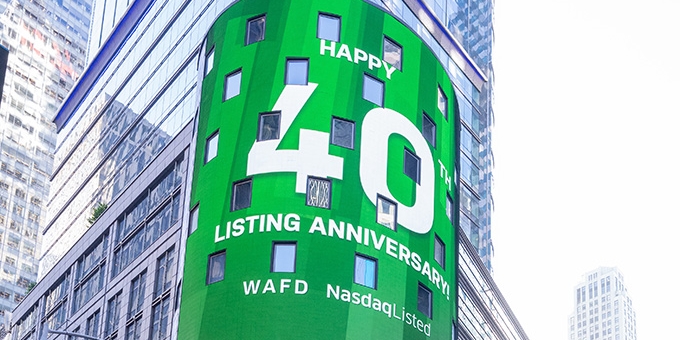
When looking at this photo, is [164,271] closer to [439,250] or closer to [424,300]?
[439,250]

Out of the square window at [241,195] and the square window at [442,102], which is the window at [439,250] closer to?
the square window at [442,102]

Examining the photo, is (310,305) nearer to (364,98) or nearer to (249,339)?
(249,339)

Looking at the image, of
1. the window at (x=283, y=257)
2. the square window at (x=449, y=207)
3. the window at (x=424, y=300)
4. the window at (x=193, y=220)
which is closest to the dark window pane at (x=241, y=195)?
the window at (x=193, y=220)

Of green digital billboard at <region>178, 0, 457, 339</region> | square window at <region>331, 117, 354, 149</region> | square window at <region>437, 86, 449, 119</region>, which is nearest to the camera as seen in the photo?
green digital billboard at <region>178, 0, 457, 339</region>

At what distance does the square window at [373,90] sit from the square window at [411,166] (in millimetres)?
3263

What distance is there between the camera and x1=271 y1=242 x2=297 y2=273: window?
6134cm

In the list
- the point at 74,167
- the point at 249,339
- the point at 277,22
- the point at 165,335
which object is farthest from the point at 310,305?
the point at 74,167

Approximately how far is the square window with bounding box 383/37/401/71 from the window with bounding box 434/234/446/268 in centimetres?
1039

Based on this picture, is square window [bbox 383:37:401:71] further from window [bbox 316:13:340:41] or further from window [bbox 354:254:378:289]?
window [bbox 354:254:378:289]

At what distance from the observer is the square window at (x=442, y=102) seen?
73562 millimetres

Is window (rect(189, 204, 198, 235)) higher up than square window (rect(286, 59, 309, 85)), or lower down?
lower down

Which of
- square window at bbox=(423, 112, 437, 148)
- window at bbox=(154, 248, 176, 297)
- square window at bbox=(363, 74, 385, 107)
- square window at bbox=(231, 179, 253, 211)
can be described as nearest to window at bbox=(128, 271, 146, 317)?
window at bbox=(154, 248, 176, 297)

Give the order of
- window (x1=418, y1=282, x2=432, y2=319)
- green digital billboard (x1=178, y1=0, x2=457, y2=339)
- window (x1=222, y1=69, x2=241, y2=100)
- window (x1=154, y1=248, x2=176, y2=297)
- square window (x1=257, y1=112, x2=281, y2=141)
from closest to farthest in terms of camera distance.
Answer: green digital billboard (x1=178, y1=0, x2=457, y2=339) → square window (x1=257, y1=112, x2=281, y2=141) → window (x1=418, y1=282, x2=432, y2=319) → window (x1=222, y1=69, x2=241, y2=100) → window (x1=154, y1=248, x2=176, y2=297)

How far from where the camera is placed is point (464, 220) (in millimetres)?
108500
